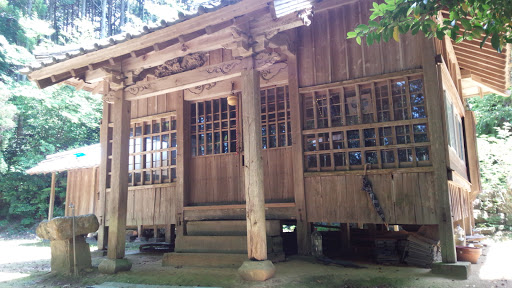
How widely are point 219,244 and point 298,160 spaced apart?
2192 mm

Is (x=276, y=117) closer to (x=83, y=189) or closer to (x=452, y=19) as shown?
(x=452, y=19)

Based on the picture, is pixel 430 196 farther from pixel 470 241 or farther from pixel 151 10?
pixel 151 10

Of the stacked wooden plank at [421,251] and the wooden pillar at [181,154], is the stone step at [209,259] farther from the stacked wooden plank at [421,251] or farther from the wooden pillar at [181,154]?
the stacked wooden plank at [421,251]

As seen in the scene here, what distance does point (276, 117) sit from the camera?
7895mm

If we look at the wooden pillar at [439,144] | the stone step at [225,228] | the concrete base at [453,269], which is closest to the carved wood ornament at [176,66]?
the stone step at [225,228]

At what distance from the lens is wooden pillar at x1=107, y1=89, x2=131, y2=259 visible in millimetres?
6840

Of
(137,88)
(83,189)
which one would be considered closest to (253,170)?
(137,88)

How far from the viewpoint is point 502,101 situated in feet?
62.0

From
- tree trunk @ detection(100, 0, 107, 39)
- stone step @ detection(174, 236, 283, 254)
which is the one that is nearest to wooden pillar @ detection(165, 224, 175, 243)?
stone step @ detection(174, 236, 283, 254)

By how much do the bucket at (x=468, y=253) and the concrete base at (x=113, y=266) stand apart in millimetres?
5975

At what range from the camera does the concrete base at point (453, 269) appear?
542 cm

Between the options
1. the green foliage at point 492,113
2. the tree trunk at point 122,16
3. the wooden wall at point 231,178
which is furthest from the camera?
the tree trunk at point 122,16

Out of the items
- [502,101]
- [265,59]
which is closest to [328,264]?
[265,59]

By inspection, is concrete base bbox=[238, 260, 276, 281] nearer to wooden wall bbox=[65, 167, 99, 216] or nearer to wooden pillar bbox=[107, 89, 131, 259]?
wooden pillar bbox=[107, 89, 131, 259]
